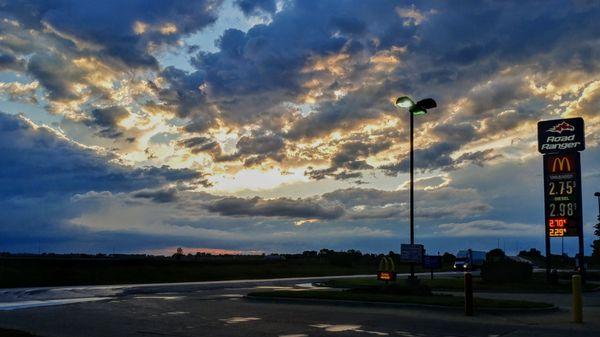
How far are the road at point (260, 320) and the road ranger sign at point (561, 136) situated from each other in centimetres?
1604

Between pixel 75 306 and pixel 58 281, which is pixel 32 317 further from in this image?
pixel 58 281

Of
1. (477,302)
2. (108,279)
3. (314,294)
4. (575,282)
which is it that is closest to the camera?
(575,282)

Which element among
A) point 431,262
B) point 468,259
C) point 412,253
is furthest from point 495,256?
point 412,253

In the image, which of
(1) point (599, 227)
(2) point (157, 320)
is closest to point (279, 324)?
(2) point (157, 320)

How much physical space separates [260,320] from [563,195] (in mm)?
24448

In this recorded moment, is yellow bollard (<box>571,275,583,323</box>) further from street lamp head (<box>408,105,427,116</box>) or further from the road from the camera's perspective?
street lamp head (<box>408,105,427,116</box>)

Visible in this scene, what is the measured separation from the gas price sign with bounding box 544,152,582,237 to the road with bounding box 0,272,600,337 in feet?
46.2

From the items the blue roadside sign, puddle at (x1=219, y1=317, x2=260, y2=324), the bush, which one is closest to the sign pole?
the bush

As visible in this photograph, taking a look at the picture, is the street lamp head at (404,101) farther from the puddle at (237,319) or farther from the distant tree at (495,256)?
the distant tree at (495,256)

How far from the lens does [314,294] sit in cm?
2333

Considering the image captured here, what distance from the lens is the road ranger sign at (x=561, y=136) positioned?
116 feet

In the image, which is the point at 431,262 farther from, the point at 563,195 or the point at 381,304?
the point at 381,304

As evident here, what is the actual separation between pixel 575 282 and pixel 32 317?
14983 millimetres

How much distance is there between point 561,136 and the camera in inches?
1401
